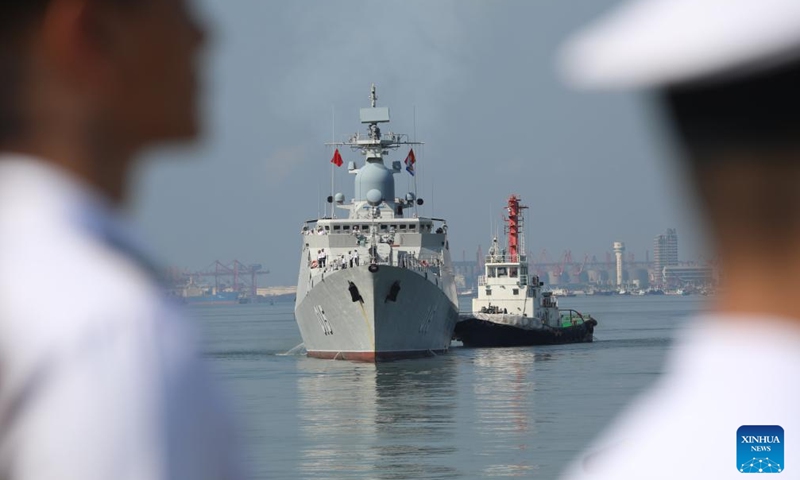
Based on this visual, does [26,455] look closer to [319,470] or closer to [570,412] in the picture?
[319,470]

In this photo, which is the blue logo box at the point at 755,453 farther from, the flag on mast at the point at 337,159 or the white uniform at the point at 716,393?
the flag on mast at the point at 337,159

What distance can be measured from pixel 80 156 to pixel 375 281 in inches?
1507

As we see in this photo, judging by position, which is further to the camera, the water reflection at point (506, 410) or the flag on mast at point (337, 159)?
the flag on mast at point (337, 159)

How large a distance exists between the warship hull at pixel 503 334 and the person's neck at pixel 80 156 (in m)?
51.6

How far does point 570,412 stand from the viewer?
31.1 meters

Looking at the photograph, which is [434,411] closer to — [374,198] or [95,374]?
Answer: [374,198]

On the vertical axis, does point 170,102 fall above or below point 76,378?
above

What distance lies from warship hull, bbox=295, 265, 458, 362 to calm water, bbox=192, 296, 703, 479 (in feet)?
2.44

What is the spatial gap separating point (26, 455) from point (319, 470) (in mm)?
20993

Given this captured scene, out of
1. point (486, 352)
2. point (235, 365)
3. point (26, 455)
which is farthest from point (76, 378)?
point (486, 352)

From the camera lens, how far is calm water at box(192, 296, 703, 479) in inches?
877

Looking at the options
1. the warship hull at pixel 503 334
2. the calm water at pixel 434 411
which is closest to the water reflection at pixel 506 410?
the calm water at pixel 434 411

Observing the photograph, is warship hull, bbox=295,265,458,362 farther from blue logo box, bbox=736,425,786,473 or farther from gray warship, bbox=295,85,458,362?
blue logo box, bbox=736,425,786,473

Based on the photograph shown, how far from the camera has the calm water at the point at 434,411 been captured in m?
22.3
